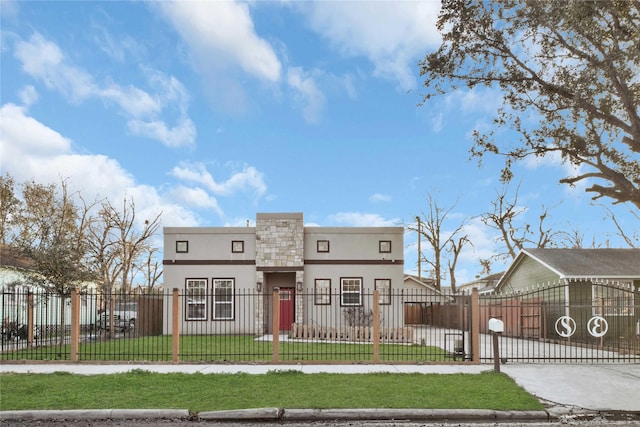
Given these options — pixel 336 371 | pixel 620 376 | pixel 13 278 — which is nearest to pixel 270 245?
pixel 13 278

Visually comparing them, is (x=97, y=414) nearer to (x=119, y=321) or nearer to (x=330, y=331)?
(x=330, y=331)

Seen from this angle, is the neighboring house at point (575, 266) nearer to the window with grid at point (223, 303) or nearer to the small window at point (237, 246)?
the small window at point (237, 246)

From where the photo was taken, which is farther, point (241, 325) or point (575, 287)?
point (241, 325)

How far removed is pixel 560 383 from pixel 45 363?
12268 millimetres

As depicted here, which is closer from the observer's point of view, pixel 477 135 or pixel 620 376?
pixel 620 376

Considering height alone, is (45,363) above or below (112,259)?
below

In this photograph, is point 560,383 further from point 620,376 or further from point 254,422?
point 254,422

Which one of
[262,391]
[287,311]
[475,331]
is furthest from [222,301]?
[262,391]

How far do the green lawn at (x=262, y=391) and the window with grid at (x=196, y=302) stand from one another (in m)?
15.4

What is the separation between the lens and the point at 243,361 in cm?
1516

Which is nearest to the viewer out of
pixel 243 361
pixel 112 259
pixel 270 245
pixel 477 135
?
pixel 243 361

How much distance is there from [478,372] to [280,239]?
16.2m

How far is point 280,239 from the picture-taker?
93.6 ft

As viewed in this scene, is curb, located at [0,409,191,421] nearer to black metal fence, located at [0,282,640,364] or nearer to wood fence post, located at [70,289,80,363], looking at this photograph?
black metal fence, located at [0,282,640,364]
